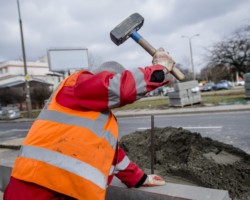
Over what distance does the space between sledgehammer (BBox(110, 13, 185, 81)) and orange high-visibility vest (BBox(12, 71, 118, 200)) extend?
703mm

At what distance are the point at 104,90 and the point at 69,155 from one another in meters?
0.44

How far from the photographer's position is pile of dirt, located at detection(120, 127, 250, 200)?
340 centimetres

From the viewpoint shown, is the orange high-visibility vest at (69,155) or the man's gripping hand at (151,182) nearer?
the orange high-visibility vest at (69,155)

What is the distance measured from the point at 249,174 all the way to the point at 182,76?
182cm

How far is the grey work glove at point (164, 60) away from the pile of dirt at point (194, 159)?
1.68 meters

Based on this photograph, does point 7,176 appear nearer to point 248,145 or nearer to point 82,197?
point 82,197

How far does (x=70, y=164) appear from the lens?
1886 millimetres

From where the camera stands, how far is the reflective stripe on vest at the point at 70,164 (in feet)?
6.18

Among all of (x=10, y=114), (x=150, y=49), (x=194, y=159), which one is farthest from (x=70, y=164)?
(x=10, y=114)

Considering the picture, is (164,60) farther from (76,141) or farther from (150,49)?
(76,141)

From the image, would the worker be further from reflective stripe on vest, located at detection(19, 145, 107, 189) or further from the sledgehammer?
the sledgehammer

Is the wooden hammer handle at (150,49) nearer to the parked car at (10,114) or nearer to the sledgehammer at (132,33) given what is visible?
the sledgehammer at (132,33)

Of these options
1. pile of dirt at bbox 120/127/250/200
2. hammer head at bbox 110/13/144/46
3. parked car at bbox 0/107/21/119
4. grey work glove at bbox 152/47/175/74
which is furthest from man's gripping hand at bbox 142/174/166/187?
parked car at bbox 0/107/21/119

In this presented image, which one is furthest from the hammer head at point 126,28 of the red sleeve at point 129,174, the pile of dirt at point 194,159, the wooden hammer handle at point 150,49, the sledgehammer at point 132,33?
the pile of dirt at point 194,159
